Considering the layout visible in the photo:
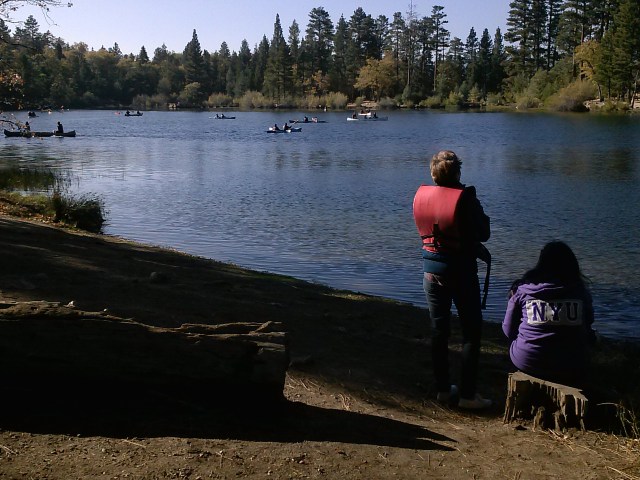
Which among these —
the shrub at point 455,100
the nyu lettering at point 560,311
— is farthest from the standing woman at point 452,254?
the shrub at point 455,100

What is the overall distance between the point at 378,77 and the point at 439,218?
130m

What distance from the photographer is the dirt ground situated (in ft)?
13.4

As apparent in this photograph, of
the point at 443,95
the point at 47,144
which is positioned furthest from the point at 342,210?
the point at 443,95

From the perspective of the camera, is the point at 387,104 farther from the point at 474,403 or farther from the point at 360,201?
the point at 474,403

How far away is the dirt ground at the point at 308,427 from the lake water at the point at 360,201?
14.6ft

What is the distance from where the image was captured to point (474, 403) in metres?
5.80

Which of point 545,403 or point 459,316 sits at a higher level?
point 459,316

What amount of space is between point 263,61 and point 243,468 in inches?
6158

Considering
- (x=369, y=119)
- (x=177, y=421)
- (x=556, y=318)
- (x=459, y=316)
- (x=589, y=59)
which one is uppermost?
(x=589, y=59)

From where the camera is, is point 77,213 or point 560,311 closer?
point 560,311

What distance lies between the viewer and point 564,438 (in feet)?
16.5

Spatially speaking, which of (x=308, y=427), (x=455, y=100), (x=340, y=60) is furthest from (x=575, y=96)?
(x=308, y=427)

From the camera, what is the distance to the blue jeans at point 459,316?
5.56 meters

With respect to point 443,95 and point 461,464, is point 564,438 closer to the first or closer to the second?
point 461,464
